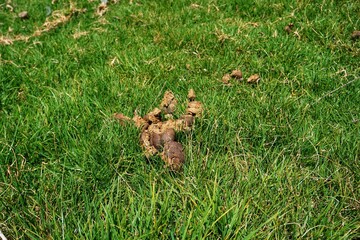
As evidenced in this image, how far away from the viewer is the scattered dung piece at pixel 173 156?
224 cm

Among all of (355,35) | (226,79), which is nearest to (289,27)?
(355,35)

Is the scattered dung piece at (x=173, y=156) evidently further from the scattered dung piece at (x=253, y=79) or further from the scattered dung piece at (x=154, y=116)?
the scattered dung piece at (x=253, y=79)

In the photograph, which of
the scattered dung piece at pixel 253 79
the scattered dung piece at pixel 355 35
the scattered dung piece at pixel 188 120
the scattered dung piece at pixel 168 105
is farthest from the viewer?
the scattered dung piece at pixel 355 35

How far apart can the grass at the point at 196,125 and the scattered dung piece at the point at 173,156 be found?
56 millimetres

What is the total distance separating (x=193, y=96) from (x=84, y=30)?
2.63 meters

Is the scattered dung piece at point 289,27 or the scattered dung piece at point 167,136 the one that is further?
the scattered dung piece at point 289,27

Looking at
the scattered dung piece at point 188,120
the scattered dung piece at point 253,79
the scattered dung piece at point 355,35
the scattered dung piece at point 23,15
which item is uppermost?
the scattered dung piece at point 355,35

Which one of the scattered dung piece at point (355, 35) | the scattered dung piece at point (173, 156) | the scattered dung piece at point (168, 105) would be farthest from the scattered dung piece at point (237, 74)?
the scattered dung piece at point (355, 35)

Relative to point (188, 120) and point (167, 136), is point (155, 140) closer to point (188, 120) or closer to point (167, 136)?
point (167, 136)

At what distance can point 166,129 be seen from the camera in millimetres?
2480

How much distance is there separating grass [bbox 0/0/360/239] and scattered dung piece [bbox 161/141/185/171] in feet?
0.18

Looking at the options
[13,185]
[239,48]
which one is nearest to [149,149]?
[13,185]

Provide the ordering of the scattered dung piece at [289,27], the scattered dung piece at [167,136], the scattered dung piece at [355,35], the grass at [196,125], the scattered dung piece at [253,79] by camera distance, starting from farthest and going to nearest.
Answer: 1. the scattered dung piece at [289,27]
2. the scattered dung piece at [355,35]
3. the scattered dung piece at [253,79]
4. the scattered dung piece at [167,136]
5. the grass at [196,125]

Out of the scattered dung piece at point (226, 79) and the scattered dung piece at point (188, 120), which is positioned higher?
the scattered dung piece at point (188, 120)
